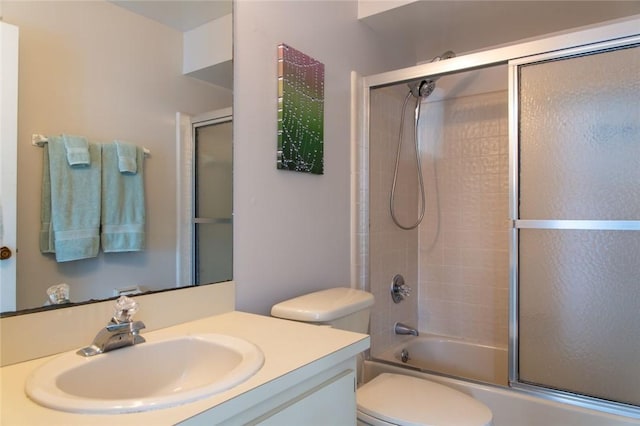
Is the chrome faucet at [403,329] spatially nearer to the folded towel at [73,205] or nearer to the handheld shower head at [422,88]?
the handheld shower head at [422,88]

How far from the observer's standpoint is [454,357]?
103 inches

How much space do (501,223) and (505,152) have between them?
17.4 inches

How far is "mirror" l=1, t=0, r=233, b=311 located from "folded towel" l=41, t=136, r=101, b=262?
0.02 metres

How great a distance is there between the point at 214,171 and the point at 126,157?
1.00ft

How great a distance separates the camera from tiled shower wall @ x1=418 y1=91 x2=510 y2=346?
8.52 feet

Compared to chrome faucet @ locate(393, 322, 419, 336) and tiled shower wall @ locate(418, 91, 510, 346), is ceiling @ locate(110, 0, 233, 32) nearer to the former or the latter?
tiled shower wall @ locate(418, 91, 510, 346)

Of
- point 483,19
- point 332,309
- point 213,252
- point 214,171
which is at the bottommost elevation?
point 332,309

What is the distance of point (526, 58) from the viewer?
177 centimetres

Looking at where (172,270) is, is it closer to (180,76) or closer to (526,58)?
(180,76)

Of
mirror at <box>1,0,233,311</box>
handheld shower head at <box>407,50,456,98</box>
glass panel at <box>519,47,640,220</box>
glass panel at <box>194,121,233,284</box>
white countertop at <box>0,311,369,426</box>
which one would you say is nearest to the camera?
white countertop at <box>0,311,369,426</box>

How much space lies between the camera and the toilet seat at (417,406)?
4.51 ft

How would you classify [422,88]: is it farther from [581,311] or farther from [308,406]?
[308,406]

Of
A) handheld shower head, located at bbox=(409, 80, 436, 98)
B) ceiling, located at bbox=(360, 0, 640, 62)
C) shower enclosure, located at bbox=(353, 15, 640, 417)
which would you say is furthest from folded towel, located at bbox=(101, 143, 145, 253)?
handheld shower head, located at bbox=(409, 80, 436, 98)

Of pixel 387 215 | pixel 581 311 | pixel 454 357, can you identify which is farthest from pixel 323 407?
pixel 454 357
